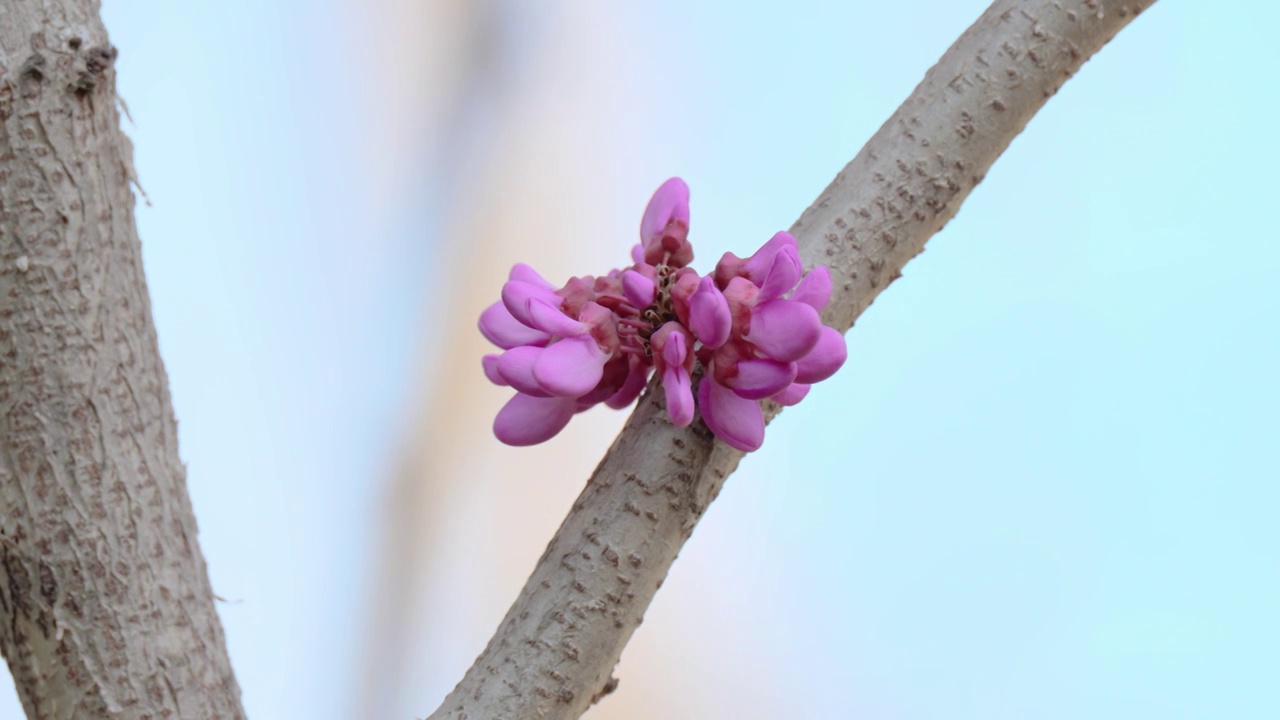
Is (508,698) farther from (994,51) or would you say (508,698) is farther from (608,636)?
(994,51)

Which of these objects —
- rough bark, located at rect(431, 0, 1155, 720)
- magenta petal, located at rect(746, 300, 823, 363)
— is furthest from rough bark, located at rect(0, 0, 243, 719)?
magenta petal, located at rect(746, 300, 823, 363)

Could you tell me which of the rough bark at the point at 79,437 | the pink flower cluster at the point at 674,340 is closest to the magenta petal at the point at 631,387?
the pink flower cluster at the point at 674,340

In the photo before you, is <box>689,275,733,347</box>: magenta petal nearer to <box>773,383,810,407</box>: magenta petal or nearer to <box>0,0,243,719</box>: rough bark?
<box>773,383,810,407</box>: magenta petal

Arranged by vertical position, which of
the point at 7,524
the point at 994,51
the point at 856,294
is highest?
the point at 994,51

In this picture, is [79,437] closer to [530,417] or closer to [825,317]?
[530,417]

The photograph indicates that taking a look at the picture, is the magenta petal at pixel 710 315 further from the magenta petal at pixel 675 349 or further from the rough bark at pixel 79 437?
the rough bark at pixel 79 437

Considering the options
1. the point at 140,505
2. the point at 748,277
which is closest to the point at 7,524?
the point at 140,505

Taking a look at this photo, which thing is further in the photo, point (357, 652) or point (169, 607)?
point (357, 652)
